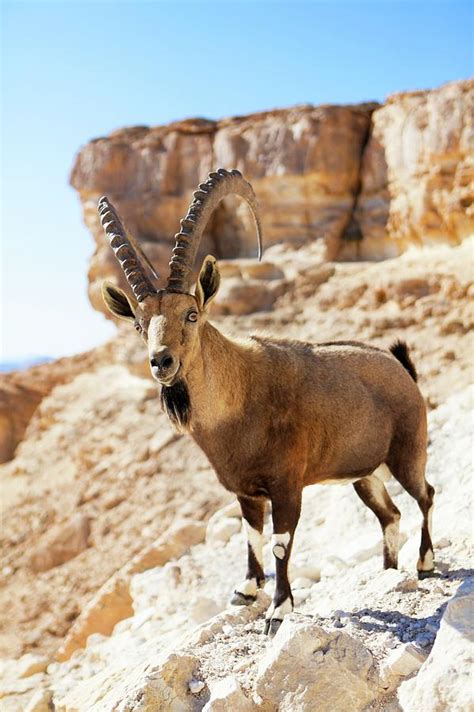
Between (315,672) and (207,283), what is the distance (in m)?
2.82

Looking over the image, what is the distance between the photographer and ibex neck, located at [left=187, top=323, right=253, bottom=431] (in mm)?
5551

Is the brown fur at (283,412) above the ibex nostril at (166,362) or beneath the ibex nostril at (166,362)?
beneath

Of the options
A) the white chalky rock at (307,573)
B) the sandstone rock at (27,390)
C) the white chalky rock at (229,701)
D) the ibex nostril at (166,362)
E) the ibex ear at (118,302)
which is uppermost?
the ibex ear at (118,302)

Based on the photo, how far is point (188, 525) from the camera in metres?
11.1

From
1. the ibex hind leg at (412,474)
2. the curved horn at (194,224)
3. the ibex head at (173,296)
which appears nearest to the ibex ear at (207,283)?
the ibex head at (173,296)

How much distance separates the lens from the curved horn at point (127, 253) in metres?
5.58

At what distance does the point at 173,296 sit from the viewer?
5.36 meters

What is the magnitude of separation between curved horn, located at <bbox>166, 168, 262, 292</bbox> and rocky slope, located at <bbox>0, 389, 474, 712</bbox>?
8.50ft

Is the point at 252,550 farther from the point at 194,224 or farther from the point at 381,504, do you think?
the point at 194,224

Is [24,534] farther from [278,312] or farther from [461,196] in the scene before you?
[461,196]

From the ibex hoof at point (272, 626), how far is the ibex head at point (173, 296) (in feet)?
6.24

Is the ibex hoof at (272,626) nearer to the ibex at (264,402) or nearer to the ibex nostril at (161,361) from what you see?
the ibex at (264,402)

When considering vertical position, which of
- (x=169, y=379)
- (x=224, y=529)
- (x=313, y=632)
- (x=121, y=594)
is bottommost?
(x=121, y=594)

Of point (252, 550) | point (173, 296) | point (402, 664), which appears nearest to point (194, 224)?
point (173, 296)
